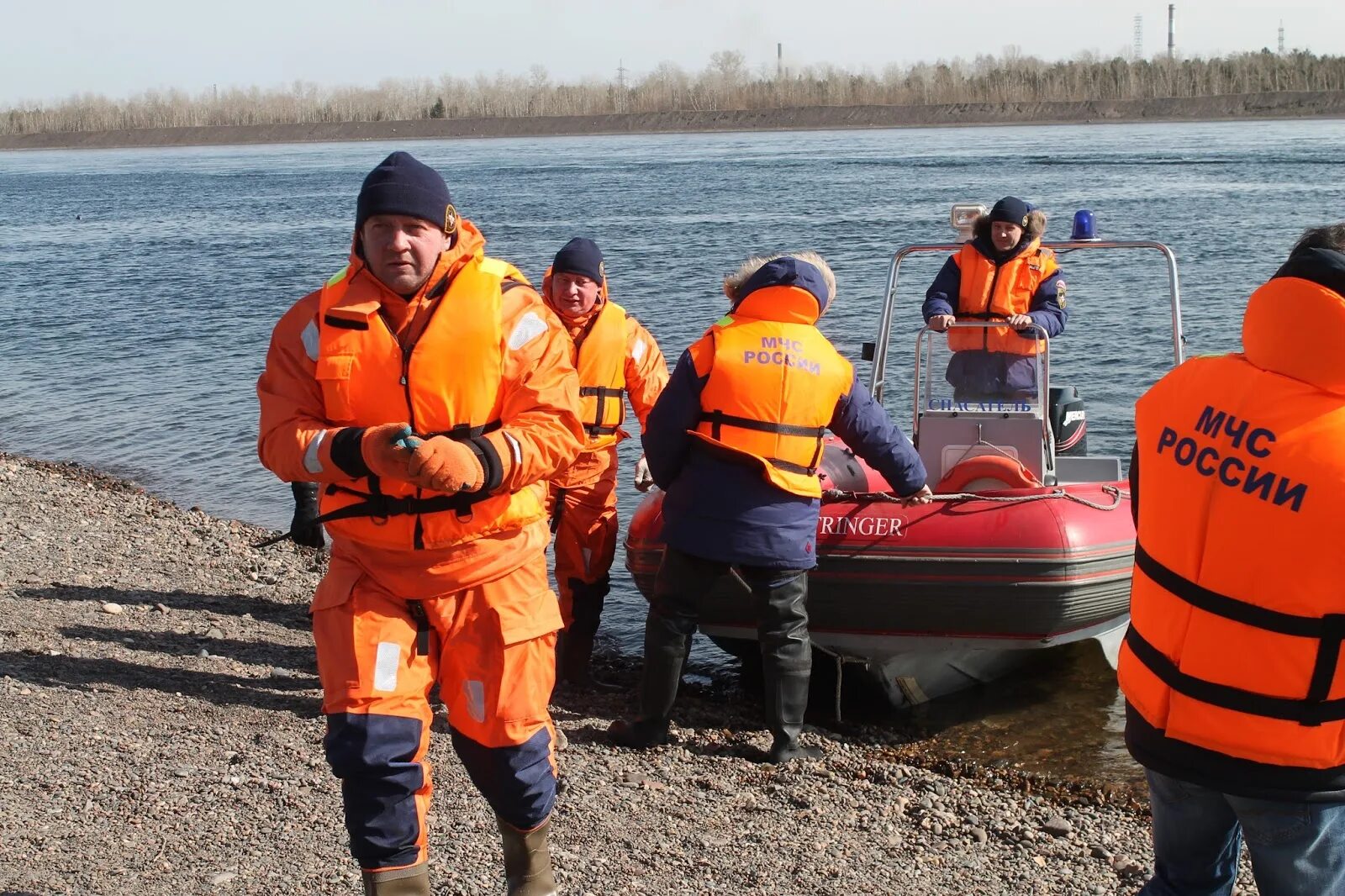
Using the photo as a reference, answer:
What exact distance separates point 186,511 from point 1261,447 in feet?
25.0

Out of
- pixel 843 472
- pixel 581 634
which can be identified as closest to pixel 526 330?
pixel 581 634

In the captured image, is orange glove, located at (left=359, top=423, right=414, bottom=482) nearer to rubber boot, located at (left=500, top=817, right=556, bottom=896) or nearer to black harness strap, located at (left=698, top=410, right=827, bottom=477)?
rubber boot, located at (left=500, top=817, right=556, bottom=896)

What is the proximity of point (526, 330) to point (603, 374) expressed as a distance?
2.17 m

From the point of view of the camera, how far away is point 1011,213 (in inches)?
226

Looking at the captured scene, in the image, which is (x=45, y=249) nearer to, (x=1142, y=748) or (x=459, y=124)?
(x=1142, y=748)

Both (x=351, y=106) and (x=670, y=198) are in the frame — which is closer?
(x=670, y=198)

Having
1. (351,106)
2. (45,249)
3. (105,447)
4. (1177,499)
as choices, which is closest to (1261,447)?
(1177,499)

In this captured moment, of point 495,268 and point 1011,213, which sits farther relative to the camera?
point 1011,213

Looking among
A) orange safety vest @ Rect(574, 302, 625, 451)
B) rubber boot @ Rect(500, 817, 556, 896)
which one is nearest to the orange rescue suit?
orange safety vest @ Rect(574, 302, 625, 451)

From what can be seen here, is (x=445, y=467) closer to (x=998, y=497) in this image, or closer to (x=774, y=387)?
(x=774, y=387)

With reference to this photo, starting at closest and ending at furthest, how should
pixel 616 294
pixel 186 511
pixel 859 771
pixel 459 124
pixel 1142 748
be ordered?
pixel 1142 748 < pixel 859 771 < pixel 186 511 < pixel 616 294 < pixel 459 124

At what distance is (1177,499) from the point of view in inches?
84.0

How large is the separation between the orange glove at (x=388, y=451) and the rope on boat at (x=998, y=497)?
2586 mm

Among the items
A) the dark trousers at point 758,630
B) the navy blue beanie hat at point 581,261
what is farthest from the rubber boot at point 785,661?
the navy blue beanie hat at point 581,261
